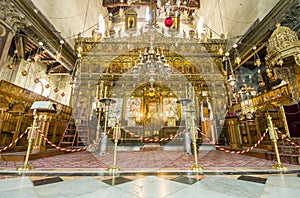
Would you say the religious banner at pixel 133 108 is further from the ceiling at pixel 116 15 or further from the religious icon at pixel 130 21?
the religious icon at pixel 130 21

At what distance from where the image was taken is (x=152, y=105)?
325 inches

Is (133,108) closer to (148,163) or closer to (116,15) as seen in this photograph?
(148,163)

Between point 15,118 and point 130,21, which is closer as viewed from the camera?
point 15,118

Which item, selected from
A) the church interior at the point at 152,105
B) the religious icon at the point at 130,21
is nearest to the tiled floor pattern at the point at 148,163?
the church interior at the point at 152,105

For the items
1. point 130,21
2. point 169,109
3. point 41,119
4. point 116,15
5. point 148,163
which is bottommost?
point 148,163

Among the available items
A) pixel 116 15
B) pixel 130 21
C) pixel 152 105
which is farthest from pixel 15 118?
pixel 116 15

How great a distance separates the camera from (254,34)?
238 inches

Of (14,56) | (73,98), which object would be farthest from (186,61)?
(14,56)

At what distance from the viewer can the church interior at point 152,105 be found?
183 cm

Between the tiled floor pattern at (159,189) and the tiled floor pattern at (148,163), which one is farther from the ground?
the tiled floor pattern at (159,189)

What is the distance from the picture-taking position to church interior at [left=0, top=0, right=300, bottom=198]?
6.01ft

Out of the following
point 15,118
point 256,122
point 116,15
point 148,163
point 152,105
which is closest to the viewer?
point 148,163

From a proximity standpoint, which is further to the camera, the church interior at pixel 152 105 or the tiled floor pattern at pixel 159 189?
the church interior at pixel 152 105

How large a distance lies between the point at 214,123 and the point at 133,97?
16.3ft
